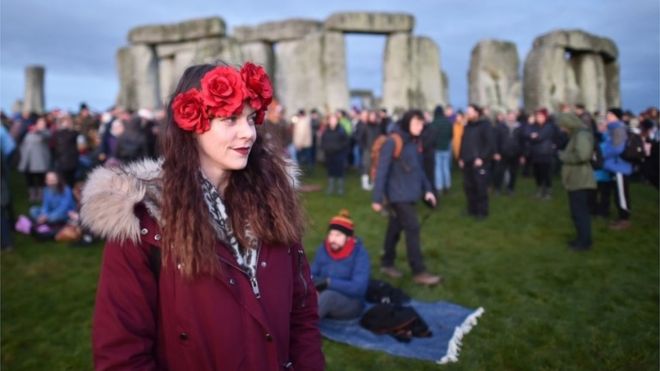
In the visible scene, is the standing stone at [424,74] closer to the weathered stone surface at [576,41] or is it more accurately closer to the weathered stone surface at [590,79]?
the weathered stone surface at [576,41]

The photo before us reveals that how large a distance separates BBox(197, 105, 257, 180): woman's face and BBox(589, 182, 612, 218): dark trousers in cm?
796

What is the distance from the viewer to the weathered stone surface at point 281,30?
17.7m

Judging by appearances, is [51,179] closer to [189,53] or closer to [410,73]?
[189,53]

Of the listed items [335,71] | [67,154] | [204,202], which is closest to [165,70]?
[335,71]

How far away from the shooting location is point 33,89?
25656 millimetres

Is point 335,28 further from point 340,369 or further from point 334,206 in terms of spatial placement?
point 340,369

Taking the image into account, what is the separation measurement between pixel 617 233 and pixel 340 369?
5.62 meters

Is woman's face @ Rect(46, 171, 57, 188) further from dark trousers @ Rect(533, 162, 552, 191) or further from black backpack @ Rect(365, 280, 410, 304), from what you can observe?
dark trousers @ Rect(533, 162, 552, 191)

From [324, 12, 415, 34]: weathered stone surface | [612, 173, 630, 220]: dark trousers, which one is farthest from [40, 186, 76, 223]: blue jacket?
[324, 12, 415, 34]: weathered stone surface

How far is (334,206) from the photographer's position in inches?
378

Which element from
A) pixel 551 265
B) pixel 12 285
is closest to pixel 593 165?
pixel 551 265

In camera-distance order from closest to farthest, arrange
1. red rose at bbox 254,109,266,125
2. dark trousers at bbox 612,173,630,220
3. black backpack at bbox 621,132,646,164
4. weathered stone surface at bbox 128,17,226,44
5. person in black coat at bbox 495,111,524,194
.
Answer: red rose at bbox 254,109,266,125, black backpack at bbox 621,132,646,164, dark trousers at bbox 612,173,630,220, person in black coat at bbox 495,111,524,194, weathered stone surface at bbox 128,17,226,44

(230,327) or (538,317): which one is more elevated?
(230,327)

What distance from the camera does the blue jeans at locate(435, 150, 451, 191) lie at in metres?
10.8
